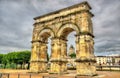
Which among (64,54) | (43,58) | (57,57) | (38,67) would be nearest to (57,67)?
(57,57)

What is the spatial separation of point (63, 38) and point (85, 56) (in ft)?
14.5

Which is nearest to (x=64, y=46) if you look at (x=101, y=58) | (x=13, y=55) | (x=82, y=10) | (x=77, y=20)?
(x=77, y=20)

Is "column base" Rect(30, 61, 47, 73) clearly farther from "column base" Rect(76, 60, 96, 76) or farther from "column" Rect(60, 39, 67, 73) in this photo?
"column base" Rect(76, 60, 96, 76)

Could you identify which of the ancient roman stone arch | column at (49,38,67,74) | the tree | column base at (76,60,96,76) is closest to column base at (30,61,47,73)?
the ancient roman stone arch

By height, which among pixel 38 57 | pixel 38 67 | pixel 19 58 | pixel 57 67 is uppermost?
pixel 38 57

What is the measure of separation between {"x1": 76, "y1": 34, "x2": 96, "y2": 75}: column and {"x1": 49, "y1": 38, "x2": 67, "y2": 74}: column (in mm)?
2558

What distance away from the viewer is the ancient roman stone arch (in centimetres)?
1658

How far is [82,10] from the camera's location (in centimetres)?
1770

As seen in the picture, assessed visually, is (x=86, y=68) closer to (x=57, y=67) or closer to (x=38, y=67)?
(x=57, y=67)

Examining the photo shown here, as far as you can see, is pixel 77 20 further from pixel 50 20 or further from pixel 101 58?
pixel 101 58

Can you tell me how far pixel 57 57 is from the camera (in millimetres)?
18656

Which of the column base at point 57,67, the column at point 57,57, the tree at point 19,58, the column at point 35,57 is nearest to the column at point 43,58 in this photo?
the column at point 35,57

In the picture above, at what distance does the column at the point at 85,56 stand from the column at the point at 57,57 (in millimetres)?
2558

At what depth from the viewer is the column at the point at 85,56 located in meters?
16.1
